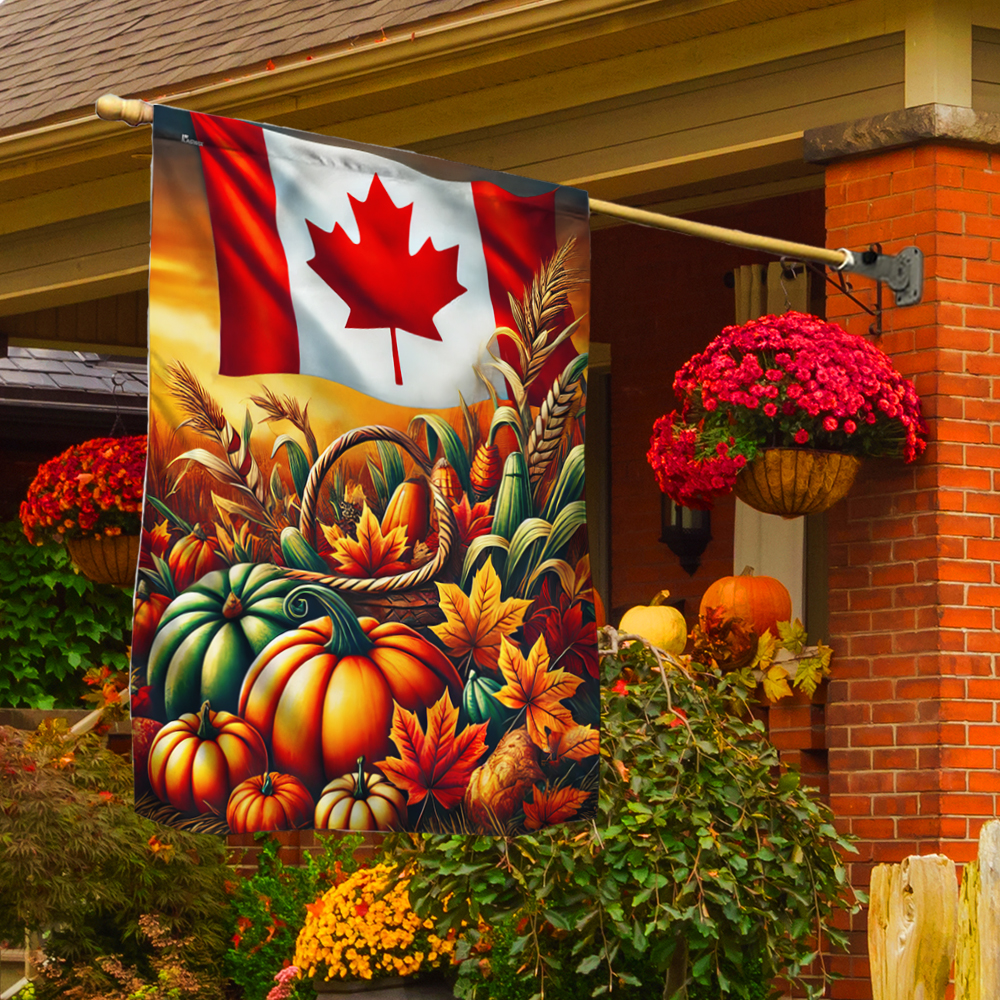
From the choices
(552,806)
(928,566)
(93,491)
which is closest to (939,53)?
(928,566)

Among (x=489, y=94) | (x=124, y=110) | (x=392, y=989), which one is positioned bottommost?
(x=392, y=989)

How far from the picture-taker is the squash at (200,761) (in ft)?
12.6

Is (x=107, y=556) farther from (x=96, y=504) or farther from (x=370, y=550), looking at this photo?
(x=370, y=550)

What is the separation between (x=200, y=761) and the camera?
387 centimetres

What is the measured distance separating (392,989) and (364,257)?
336 centimetres

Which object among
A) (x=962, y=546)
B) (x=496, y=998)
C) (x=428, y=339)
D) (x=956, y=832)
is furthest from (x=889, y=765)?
(x=428, y=339)

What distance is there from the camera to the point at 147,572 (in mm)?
3877

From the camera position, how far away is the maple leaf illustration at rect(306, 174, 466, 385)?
4.23 meters

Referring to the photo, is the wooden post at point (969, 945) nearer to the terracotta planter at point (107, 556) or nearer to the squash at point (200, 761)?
the squash at point (200, 761)

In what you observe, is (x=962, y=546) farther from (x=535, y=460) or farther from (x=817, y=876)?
(x=535, y=460)

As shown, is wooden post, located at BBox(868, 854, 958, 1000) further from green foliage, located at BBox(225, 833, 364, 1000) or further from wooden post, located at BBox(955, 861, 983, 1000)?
green foliage, located at BBox(225, 833, 364, 1000)

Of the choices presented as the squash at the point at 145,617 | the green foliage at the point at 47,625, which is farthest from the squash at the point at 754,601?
the green foliage at the point at 47,625

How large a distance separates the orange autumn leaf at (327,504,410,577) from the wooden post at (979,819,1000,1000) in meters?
1.61

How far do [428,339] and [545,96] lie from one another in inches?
119
